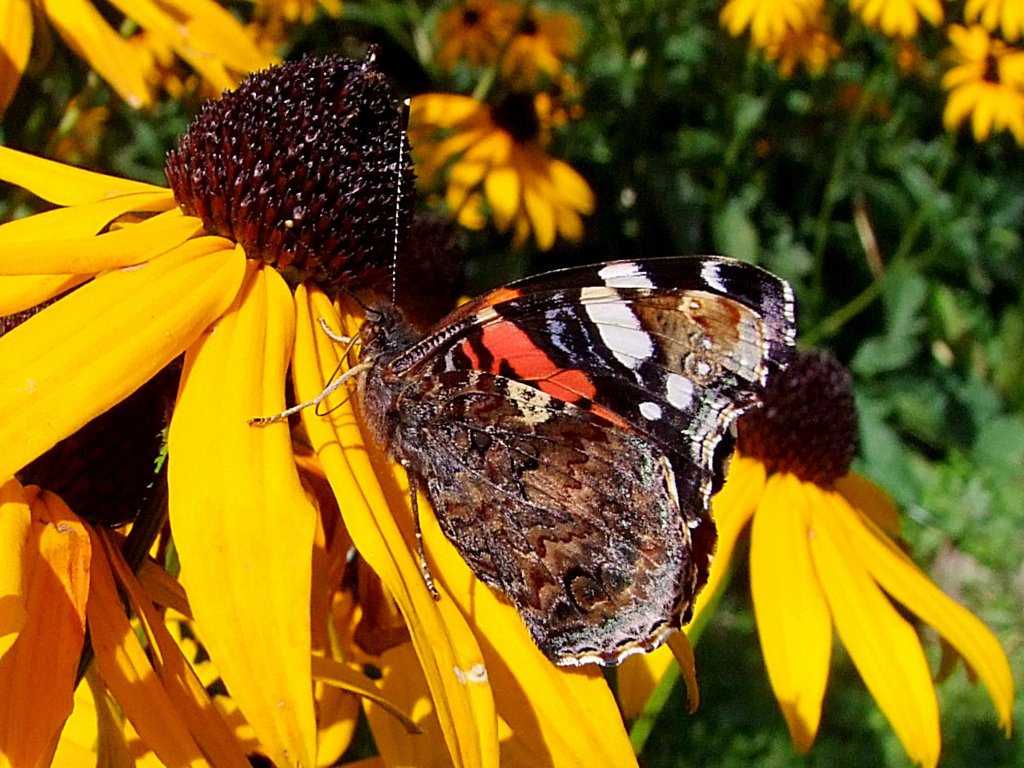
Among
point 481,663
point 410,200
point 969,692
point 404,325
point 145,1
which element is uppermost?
point 145,1

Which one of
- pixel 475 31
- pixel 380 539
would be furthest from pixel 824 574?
pixel 475 31

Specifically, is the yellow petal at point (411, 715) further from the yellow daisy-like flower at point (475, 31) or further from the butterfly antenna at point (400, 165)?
the yellow daisy-like flower at point (475, 31)

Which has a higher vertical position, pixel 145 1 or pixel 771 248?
pixel 145 1

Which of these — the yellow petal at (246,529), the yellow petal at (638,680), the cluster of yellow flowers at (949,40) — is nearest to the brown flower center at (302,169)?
the yellow petal at (246,529)

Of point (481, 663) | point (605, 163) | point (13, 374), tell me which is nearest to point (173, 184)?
point (13, 374)

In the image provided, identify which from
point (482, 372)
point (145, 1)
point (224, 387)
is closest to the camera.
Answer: point (224, 387)

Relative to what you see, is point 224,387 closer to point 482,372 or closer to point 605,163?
point 482,372
